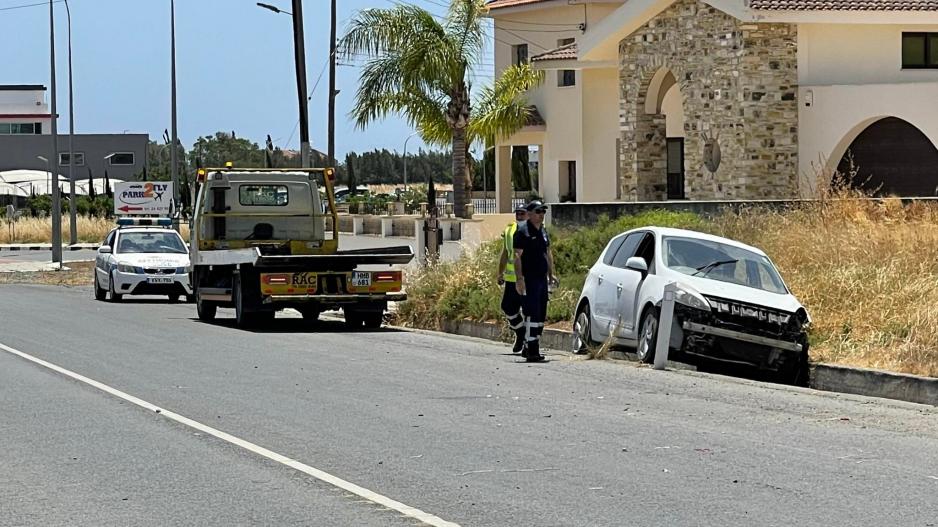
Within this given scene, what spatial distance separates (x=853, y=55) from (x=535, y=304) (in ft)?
57.8

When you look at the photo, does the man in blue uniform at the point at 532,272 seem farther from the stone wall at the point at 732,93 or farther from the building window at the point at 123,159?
the building window at the point at 123,159

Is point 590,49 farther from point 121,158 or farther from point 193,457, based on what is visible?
point 121,158

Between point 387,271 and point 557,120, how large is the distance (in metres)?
25.7

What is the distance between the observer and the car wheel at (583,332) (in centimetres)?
1834

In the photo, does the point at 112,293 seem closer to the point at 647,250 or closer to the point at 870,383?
the point at 647,250

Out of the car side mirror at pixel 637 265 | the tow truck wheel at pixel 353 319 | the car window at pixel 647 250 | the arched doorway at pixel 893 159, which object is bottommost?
the tow truck wheel at pixel 353 319

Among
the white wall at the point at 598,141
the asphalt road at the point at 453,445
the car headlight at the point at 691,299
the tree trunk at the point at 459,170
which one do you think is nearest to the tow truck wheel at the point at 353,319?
the asphalt road at the point at 453,445

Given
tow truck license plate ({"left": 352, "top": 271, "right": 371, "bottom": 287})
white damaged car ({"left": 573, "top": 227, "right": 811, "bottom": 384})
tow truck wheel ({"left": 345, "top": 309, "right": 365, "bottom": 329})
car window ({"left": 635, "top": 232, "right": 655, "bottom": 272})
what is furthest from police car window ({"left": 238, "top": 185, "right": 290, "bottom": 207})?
car window ({"left": 635, "top": 232, "right": 655, "bottom": 272})

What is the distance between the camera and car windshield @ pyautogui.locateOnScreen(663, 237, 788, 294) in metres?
16.8

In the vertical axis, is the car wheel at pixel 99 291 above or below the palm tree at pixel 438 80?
below

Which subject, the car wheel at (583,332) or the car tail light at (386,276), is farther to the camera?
the car tail light at (386,276)

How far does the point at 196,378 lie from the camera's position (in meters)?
15.8

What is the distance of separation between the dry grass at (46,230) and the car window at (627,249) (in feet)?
184

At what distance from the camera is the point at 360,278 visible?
893 inches
